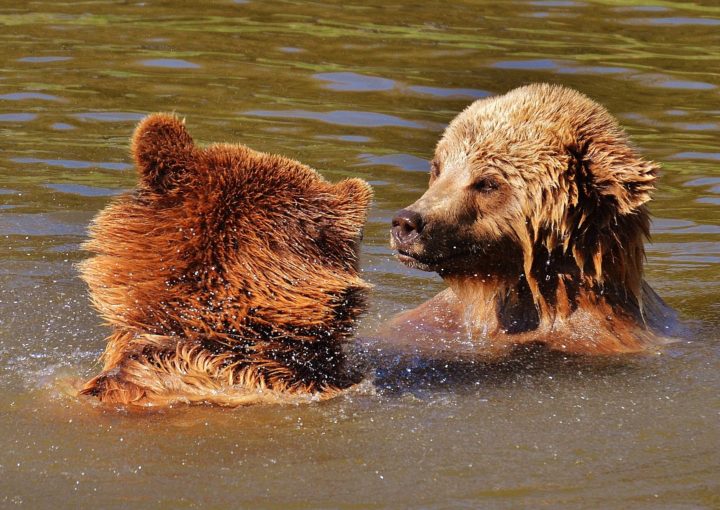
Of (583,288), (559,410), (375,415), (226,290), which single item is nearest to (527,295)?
(583,288)

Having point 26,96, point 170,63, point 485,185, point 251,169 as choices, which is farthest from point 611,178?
point 170,63

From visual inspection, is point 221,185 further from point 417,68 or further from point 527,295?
point 417,68

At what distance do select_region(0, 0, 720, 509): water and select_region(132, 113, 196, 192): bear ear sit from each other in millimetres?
922

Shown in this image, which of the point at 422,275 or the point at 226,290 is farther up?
the point at 226,290

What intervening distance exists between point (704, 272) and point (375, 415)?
3.97 m

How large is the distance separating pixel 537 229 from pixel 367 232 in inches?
115

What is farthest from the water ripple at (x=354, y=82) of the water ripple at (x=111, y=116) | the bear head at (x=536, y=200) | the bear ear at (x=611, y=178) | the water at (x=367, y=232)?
the bear ear at (x=611, y=178)

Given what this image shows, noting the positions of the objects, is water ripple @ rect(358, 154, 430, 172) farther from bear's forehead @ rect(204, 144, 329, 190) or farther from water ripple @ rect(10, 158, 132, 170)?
bear's forehead @ rect(204, 144, 329, 190)

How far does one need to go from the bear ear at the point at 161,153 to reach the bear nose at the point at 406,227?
1.44 m

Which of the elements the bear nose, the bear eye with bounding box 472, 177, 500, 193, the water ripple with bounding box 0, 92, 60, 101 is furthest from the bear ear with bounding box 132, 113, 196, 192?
the water ripple with bounding box 0, 92, 60, 101

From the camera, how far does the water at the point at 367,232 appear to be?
472 centimetres

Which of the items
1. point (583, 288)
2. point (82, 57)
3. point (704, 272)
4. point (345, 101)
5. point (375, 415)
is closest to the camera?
point (375, 415)

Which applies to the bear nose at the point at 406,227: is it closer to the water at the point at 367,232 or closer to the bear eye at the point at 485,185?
the bear eye at the point at 485,185

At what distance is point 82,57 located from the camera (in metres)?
13.0
